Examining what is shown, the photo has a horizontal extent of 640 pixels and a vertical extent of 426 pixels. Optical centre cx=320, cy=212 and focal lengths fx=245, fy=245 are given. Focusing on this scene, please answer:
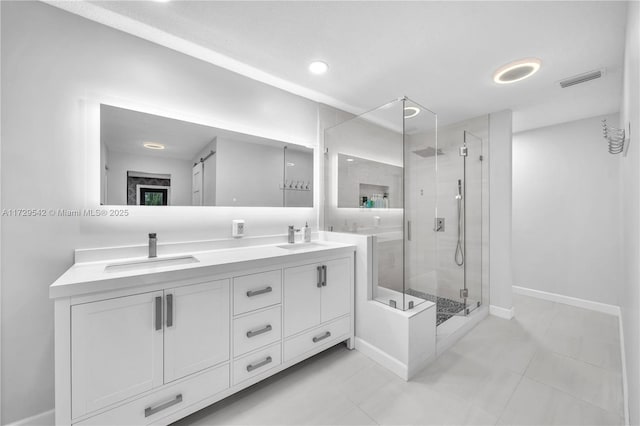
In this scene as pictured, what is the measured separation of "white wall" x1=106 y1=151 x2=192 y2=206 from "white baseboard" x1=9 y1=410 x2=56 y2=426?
1238 mm

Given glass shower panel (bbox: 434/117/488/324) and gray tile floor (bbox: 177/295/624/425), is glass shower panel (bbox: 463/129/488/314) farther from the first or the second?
gray tile floor (bbox: 177/295/624/425)

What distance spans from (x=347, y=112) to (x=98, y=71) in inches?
89.0

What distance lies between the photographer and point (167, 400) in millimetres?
1322

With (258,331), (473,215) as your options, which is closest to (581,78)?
(473,215)

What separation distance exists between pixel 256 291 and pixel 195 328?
1.28ft

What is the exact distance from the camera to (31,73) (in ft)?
4.55

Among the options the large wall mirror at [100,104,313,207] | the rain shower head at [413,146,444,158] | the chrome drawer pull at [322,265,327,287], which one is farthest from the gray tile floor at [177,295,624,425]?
the rain shower head at [413,146,444,158]

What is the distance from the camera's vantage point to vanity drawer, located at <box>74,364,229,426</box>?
3.88 ft

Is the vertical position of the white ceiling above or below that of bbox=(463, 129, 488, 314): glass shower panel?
above

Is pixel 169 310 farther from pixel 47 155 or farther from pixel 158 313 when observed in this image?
pixel 47 155

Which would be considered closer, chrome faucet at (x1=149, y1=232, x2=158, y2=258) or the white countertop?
the white countertop

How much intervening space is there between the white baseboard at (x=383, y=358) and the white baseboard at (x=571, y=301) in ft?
9.61

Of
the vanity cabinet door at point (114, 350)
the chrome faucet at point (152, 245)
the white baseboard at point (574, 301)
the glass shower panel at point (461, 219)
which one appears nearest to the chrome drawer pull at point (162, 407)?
the vanity cabinet door at point (114, 350)

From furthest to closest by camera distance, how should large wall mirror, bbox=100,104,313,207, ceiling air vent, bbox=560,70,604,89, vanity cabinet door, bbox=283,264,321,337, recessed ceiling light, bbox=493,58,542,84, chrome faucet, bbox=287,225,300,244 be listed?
chrome faucet, bbox=287,225,300,244 < ceiling air vent, bbox=560,70,604,89 < recessed ceiling light, bbox=493,58,542,84 < vanity cabinet door, bbox=283,264,321,337 < large wall mirror, bbox=100,104,313,207
